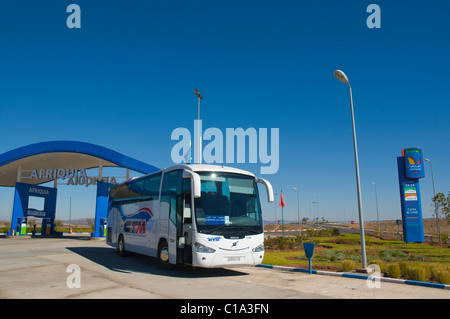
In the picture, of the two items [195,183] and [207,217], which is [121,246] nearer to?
[207,217]

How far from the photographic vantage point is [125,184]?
1753cm

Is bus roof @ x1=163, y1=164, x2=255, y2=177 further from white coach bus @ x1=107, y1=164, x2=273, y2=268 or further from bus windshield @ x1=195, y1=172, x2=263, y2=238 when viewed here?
bus windshield @ x1=195, y1=172, x2=263, y2=238

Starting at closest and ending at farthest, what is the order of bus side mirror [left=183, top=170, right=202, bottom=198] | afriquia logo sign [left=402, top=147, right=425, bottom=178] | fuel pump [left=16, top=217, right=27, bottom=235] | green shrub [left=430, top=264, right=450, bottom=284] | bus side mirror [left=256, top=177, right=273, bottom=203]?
green shrub [left=430, top=264, right=450, bottom=284], bus side mirror [left=183, top=170, right=202, bottom=198], bus side mirror [left=256, top=177, right=273, bottom=203], afriquia logo sign [left=402, top=147, right=425, bottom=178], fuel pump [left=16, top=217, right=27, bottom=235]

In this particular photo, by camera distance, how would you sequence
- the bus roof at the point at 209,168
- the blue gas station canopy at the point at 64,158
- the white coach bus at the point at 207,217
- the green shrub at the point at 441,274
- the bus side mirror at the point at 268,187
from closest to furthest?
the green shrub at the point at 441,274
the white coach bus at the point at 207,217
the bus roof at the point at 209,168
the bus side mirror at the point at 268,187
the blue gas station canopy at the point at 64,158

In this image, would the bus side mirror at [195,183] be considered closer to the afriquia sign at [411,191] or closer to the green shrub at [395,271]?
the green shrub at [395,271]

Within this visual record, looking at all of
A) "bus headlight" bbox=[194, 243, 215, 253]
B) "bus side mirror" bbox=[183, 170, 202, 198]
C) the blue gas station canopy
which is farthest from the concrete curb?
the blue gas station canopy

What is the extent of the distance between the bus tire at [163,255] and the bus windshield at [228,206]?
2.28 m

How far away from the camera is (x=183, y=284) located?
9555mm

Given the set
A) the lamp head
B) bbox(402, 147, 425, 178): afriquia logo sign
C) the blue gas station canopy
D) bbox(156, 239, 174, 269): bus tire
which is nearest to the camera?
bbox(156, 239, 174, 269): bus tire

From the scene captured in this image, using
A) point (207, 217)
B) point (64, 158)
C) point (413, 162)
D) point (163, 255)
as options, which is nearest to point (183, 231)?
point (207, 217)

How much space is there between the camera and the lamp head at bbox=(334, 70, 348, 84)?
13.1m

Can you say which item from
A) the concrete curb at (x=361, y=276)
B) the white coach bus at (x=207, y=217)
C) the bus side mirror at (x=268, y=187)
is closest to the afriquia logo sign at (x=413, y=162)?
the concrete curb at (x=361, y=276)

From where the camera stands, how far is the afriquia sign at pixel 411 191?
26.9 meters

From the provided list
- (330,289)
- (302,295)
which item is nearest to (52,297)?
(302,295)
